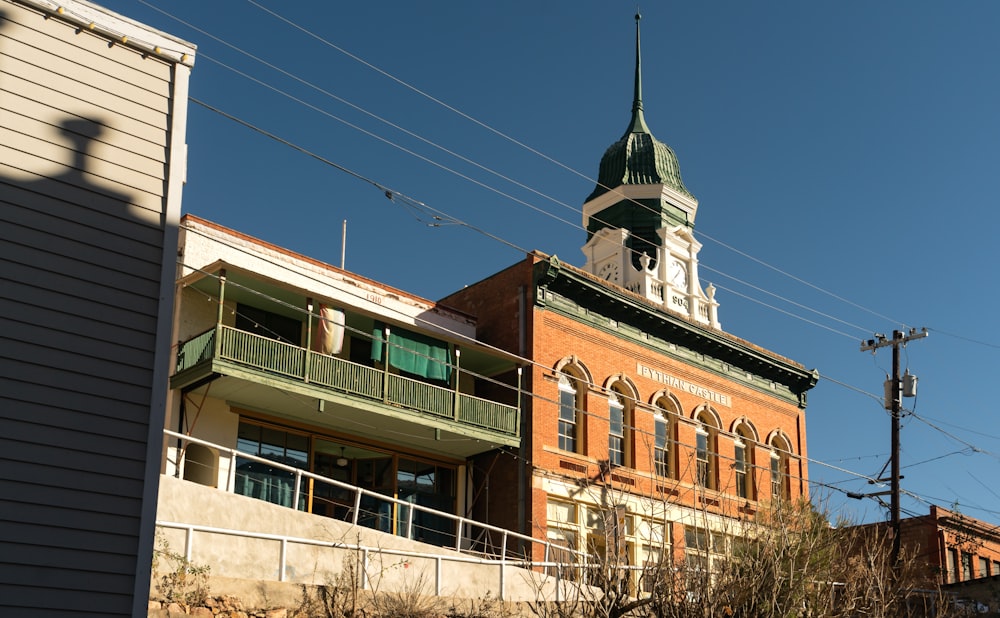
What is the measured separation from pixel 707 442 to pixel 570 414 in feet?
19.0

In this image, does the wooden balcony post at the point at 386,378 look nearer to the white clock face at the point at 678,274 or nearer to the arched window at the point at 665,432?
the arched window at the point at 665,432

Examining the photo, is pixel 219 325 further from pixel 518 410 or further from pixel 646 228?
pixel 646 228

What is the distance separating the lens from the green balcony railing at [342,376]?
78.0 ft

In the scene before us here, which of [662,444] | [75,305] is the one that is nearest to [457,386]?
[662,444]

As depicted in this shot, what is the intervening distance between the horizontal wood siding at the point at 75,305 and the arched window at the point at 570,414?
19294 millimetres

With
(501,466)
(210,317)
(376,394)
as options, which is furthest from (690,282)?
(210,317)

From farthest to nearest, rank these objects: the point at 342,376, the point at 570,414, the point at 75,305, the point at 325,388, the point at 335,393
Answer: the point at 570,414 → the point at 342,376 → the point at 335,393 → the point at 325,388 → the point at 75,305

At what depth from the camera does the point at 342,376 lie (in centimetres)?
2566

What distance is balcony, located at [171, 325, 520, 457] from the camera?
23.8 m

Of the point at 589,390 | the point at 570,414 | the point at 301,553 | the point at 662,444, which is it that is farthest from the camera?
the point at 662,444

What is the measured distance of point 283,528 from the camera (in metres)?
20.5

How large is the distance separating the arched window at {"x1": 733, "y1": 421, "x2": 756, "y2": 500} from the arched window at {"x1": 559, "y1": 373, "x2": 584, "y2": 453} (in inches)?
244

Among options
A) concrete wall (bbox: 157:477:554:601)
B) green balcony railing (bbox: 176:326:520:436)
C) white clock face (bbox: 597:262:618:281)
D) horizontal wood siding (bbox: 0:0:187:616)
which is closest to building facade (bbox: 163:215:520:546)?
green balcony railing (bbox: 176:326:520:436)

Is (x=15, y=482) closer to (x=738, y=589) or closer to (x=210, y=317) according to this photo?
(x=738, y=589)
